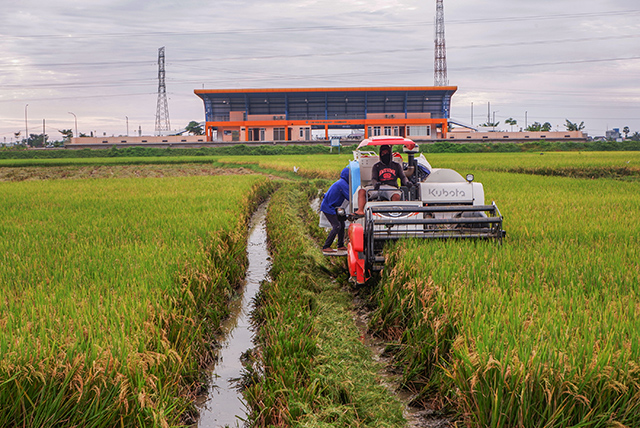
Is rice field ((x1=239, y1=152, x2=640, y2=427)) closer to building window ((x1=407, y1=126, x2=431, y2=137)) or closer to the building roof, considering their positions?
building window ((x1=407, y1=126, x2=431, y2=137))

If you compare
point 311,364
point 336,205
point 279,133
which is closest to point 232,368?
point 311,364

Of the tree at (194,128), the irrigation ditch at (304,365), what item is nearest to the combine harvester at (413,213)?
the irrigation ditch at (304,365)

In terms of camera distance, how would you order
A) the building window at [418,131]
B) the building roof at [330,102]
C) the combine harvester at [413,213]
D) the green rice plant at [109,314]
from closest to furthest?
the green rice plant at [109,314], the combine harvester at [413,213], the building window at [418,131], the building roof at [330,102]

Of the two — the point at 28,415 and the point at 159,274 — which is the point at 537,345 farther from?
the point at 159,274

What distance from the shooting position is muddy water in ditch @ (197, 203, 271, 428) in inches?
153

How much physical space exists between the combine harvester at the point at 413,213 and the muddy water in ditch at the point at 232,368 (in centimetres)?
151

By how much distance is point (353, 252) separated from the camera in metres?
6.13

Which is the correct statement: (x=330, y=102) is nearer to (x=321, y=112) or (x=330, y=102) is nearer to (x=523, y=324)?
(x=321, y=112)

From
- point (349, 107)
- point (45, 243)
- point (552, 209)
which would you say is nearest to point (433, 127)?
point (349, 107)

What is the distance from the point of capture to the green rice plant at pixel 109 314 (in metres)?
2.94

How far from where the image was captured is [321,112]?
242 feet

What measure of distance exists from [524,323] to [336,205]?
5.21m

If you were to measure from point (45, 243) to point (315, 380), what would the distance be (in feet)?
16.2

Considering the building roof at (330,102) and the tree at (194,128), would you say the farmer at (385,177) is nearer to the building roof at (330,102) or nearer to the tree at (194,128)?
the building roof at (330,102)
